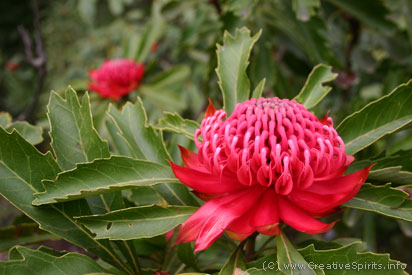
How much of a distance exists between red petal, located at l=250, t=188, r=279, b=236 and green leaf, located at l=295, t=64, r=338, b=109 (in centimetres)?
39

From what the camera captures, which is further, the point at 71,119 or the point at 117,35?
the point at 117,35

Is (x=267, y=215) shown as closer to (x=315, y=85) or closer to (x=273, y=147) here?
(x=273, y=147)

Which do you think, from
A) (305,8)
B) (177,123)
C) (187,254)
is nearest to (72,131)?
(177,123)

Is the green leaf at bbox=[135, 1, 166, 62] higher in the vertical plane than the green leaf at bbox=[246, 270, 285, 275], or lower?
higher

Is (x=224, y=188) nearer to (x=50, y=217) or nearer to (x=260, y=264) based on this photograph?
(x=260, y=264)

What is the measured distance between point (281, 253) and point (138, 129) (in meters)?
0.62

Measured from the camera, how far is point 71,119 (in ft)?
4.12

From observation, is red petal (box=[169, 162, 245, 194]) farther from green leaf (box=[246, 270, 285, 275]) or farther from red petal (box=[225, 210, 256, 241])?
green leaf (box=[246, 270, 285, 275])

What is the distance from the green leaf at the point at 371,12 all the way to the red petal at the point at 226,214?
4.56 feet

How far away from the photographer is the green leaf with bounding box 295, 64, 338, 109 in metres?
1.40

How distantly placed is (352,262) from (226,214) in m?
0.32

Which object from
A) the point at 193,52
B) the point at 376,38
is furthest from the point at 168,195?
the point at 193,52

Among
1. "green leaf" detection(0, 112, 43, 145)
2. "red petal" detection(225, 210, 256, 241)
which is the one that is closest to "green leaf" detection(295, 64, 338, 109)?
"red petal" detection(225, 210, 256, 241)

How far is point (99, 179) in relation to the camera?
1118 millimetres
